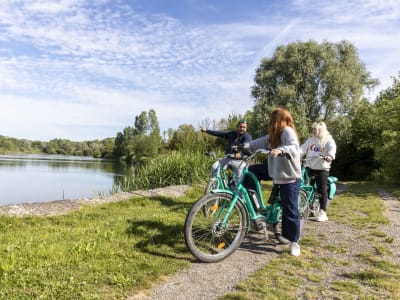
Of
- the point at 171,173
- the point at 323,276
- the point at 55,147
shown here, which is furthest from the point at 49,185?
the point at 55,147

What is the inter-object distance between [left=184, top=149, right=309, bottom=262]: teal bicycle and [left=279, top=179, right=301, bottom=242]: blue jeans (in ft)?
0.94

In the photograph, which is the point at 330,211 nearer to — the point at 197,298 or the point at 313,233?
the point at 313,233

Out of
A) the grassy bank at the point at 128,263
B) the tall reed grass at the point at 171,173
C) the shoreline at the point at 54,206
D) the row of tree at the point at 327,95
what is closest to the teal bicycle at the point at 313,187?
the grassy bank at the point at 128,263

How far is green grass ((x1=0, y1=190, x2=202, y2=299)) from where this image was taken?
2.87 meters

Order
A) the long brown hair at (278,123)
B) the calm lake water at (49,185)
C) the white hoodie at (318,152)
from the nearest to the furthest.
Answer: the long brown hair at (278,123) → the white hoodie at (318,152) → the calm lake water at (49,185)

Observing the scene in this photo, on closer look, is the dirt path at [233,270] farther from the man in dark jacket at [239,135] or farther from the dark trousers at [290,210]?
the man in dark jacket at [239,135]

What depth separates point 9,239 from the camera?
4227 mm

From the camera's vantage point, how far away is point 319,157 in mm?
5883

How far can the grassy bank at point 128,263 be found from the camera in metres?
2.90

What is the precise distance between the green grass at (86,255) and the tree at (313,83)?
2128 cm

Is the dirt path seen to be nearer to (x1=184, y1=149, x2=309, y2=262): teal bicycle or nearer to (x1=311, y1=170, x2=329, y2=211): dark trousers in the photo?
(x1=184, y1=149, x2=309, y2=262): teal bicycle

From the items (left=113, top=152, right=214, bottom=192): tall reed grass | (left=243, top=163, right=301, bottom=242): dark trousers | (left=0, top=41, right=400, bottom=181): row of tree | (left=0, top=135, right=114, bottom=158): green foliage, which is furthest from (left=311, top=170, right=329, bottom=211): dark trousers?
(left=0, top=135, right=114, bottom=158): green foliage

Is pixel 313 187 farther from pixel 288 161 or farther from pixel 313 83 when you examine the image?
pixel 313 83

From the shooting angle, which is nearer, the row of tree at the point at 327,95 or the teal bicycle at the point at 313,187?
the teal bicycle at the point at 313,187
